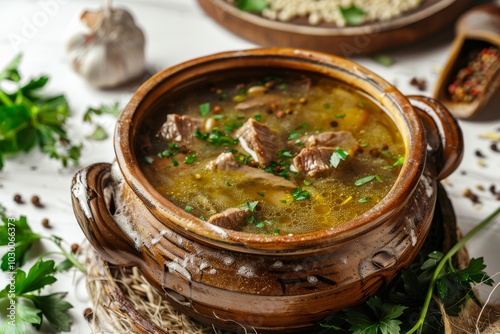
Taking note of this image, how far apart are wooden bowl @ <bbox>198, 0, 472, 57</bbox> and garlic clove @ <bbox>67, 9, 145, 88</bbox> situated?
0.58 meters

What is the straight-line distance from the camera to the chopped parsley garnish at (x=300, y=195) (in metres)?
2.41

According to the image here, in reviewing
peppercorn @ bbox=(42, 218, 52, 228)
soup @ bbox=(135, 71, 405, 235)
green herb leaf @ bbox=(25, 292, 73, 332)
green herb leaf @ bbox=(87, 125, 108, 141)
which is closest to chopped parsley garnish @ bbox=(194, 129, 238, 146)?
soup @ bbox=(135, 71, 405, 235)

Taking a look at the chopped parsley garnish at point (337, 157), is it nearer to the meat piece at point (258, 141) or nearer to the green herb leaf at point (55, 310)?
the meat piece at point (258, 141)

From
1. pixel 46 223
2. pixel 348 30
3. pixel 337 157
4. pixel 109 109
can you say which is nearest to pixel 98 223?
pixel 337 157

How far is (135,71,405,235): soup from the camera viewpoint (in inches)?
93.4

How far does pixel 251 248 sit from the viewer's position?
2.12m

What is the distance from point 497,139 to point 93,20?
2.27m

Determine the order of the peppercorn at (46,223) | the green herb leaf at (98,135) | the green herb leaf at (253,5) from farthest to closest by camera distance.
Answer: the green herb leaf at (253,5)
the green herb leaf at (98,135)
the peppercorn at (46,223)

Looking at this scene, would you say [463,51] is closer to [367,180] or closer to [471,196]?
[471,196]

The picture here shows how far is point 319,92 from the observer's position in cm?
285

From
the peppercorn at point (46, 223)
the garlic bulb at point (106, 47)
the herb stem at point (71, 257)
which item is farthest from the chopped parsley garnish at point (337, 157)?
the garlic bulb at point (106, 47)

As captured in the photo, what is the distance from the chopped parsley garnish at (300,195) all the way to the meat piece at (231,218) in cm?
19

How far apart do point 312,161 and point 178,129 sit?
53cm

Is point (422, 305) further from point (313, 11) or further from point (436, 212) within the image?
point (313, 11)
